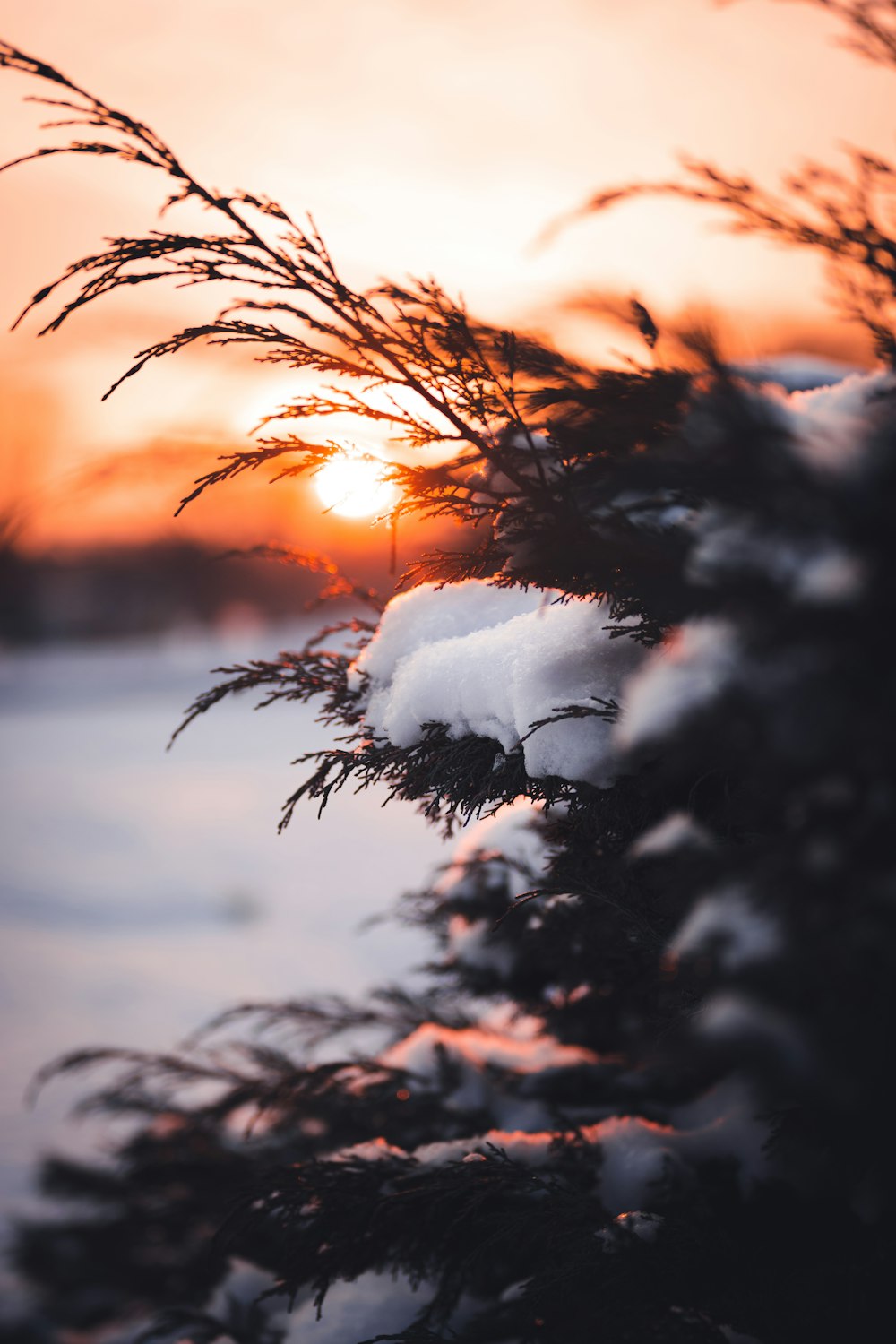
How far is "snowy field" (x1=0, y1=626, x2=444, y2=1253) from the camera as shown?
8219 mm

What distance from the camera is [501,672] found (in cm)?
167

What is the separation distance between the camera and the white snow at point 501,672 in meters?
1.56

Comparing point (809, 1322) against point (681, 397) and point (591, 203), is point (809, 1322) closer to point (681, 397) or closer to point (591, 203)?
point (681, 397)

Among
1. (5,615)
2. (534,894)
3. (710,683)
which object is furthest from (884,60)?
(5,615)

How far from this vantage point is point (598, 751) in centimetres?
154

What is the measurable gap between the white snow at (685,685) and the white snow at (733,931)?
7.3 inches

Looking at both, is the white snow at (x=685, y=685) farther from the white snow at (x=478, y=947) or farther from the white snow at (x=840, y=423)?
the white snow at (x=478, y=947)

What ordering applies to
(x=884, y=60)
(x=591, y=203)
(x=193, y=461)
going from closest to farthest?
(x=884, y=60), (x=591, y=203), (x=193, y=461)

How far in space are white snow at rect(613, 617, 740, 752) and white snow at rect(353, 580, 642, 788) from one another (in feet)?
1.98

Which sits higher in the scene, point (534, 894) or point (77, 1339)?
point (534, 894)

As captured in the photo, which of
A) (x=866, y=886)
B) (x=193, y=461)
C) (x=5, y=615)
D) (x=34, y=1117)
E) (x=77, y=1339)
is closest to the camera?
(x=866, y=886)

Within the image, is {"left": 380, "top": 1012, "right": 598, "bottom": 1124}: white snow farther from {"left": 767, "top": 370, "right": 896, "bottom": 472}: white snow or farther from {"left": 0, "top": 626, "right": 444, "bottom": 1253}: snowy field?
{"left": 767, "top": 370, "right": 896, "bottom": 472}: white snow

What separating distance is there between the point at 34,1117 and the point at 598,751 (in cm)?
724

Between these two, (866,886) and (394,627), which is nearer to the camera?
(866,886)
